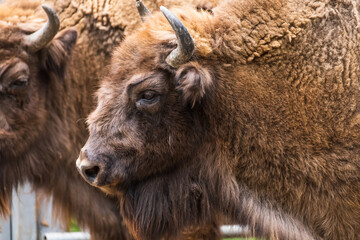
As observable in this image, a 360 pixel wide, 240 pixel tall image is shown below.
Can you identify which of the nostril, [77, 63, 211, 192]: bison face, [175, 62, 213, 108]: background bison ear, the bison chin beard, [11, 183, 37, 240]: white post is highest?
[175, 62, 213, 108]: background bison ear

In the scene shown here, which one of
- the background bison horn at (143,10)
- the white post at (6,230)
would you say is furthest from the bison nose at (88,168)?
the white post at (6,230)

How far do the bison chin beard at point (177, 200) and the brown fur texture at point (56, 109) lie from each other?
144 cm

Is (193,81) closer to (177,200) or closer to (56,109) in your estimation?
(177,200)

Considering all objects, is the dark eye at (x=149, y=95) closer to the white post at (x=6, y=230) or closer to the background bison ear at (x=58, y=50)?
the background bison ear at (x=58, y=50)

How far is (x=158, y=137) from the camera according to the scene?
482 centimetres

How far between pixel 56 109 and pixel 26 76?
531 mm

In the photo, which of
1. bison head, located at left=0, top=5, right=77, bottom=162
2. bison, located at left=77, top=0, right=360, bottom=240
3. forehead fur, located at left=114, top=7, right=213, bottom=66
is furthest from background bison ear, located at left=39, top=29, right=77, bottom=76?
bison, located at left=77, top=0, right=360, bottom=240

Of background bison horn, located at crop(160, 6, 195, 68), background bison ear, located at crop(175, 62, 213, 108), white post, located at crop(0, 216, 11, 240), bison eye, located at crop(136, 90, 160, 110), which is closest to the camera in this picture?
background bison horn, located at crop(160, 6, 195, 68)

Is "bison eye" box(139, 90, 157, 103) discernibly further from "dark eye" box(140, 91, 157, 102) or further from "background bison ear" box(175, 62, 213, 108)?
"background bison ear" box(175, 62, 213, 108)

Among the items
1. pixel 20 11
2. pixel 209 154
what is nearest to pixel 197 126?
pixel 209 154

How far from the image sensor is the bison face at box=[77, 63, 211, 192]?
4730mm

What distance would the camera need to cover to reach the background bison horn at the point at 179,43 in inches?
179

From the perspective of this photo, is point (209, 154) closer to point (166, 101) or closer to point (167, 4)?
point (166, 101)

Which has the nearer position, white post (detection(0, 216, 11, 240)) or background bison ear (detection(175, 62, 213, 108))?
background bison ear (detection(175, 62, 213, 108))
